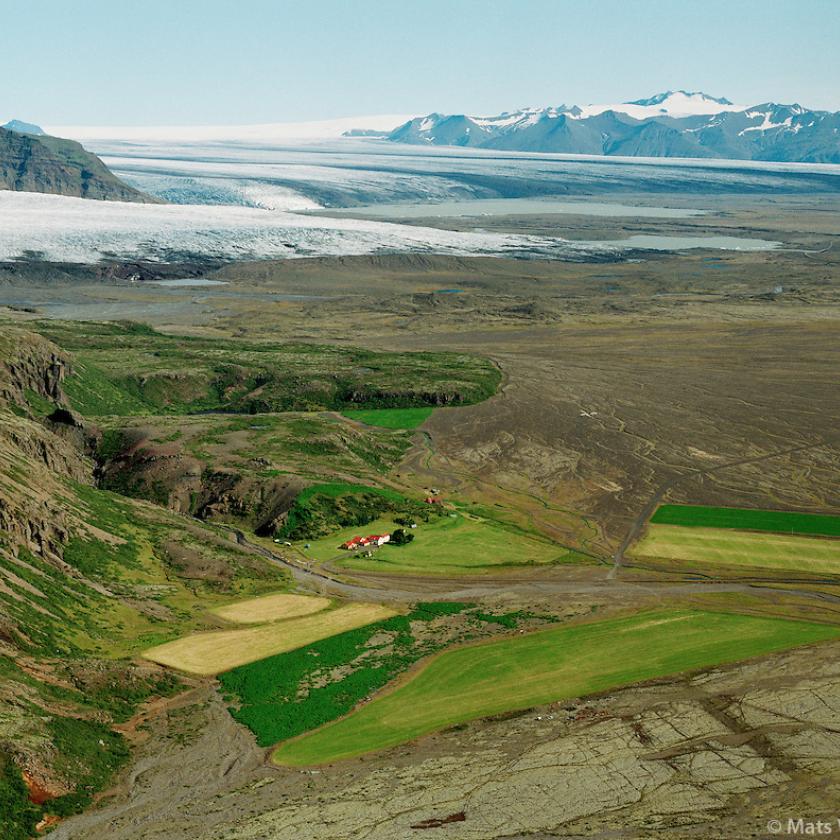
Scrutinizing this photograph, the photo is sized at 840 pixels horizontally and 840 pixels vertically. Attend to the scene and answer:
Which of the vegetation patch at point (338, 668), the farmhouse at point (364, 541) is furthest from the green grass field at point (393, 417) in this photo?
the vegetation patch at point (338, 668)

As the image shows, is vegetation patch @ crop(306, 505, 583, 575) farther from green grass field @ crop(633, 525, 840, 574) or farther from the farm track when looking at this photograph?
green grass field @ crop(633, 525, 840, 574)

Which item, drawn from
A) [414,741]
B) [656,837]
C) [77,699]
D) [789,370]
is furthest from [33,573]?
[789,370]

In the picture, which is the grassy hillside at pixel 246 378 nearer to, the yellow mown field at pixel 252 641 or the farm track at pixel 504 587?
the farm track at pixel 504 587

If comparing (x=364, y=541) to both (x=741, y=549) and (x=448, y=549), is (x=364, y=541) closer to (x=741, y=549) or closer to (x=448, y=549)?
(x=448, y=549)

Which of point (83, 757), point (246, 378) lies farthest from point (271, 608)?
point (246, 378)

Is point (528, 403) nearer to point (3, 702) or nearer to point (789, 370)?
point (789, 370)

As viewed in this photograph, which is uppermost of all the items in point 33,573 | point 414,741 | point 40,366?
point 40,366
